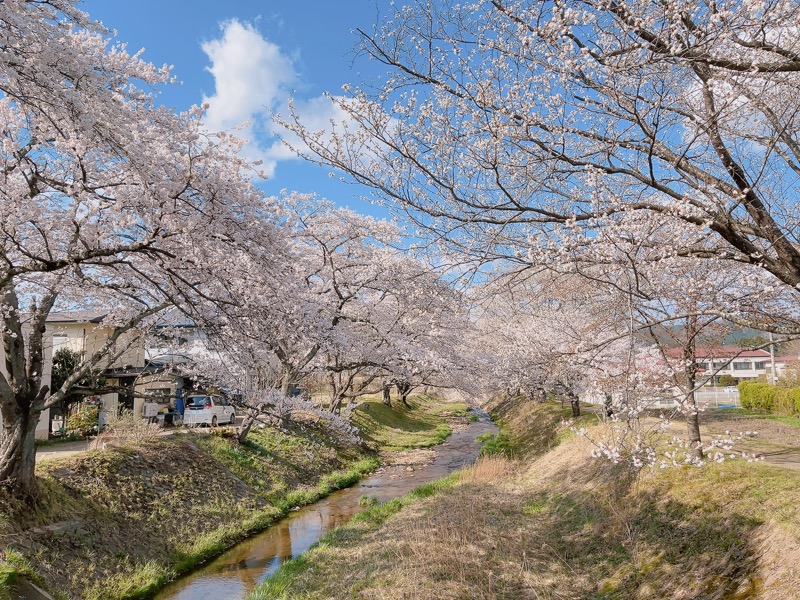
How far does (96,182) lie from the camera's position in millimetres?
6906

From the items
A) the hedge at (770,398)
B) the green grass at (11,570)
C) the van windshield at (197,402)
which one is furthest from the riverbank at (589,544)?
the hedge at (770,398)

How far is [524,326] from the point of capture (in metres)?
22.8

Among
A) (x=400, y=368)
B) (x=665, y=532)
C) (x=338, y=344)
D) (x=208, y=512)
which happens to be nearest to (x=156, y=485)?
(x=208, y=512)

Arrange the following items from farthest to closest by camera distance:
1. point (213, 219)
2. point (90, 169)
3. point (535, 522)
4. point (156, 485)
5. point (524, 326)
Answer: point (524, 326) < point (156, 485) < point (535, 522) < point (90, 169) < point (213, 219)

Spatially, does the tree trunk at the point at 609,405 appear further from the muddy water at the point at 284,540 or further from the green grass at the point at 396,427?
the green grass at the point at 396,427

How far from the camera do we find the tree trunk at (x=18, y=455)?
8938 millimetres

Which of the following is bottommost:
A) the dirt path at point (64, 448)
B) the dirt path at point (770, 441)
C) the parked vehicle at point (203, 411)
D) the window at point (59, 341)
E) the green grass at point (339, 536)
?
the green grass at point (339, 536)

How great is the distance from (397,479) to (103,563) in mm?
10720

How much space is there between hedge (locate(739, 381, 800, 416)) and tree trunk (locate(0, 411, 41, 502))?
85.1 ft

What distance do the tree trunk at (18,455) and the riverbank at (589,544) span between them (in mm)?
4501

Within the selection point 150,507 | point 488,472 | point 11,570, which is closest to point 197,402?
point 150,507

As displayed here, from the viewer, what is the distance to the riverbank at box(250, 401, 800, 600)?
6.34 m

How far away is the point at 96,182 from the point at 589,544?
9.47 meters

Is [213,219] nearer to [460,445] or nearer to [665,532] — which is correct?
[665,532]
